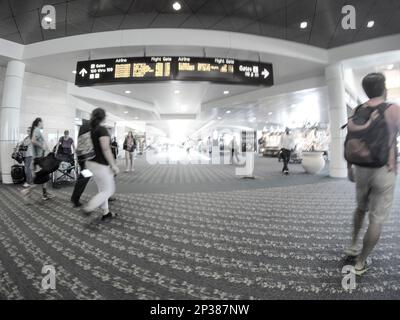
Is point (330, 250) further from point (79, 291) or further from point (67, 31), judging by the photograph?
point (67, 31)

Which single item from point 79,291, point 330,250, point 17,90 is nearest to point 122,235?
point 79,291

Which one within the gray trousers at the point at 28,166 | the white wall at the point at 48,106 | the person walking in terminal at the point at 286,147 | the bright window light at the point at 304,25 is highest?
the bright window light at the point at 304,25

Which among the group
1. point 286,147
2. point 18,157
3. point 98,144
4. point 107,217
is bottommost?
point 107,217

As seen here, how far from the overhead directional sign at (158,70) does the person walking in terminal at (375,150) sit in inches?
177

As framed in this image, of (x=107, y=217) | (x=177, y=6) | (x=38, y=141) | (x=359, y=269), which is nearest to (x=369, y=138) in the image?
(x=359, y=269)

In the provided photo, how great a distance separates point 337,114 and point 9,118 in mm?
10422

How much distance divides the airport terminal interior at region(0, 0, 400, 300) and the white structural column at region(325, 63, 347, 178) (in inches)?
1.4

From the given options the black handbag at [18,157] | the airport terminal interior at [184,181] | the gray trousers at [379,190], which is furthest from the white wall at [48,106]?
the gray trousers at [379,190]

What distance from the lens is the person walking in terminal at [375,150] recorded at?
1.73m

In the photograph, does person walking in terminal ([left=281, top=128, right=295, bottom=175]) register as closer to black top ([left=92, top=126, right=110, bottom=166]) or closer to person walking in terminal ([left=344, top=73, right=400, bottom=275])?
person walking in terminal ([left=344, top=73, right=400, bottom=275])

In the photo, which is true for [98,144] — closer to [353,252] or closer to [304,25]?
[353,252]

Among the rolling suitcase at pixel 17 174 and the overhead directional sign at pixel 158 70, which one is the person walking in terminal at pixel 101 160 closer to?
the overhead directional sign at pixel 158 70

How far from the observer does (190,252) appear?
93.6 inches
